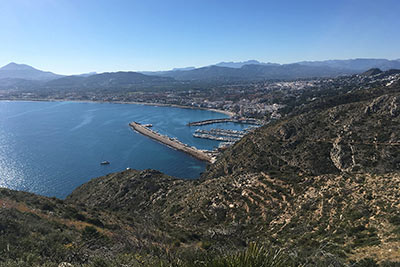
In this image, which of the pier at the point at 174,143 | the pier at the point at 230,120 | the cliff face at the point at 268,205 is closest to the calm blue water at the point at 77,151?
the pier at the point at 174,143

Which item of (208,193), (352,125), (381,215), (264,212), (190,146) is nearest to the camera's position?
(381,215)

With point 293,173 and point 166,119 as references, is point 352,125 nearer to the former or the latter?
point 293,173

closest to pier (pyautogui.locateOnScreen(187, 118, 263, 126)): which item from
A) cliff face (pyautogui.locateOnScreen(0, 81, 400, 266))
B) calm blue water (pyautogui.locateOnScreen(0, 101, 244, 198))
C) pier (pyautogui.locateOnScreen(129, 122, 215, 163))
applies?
calm blue water (pyautogui.locateOnScreen(0, 101, 244, 198))

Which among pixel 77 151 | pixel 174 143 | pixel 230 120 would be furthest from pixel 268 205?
pixel 230 120

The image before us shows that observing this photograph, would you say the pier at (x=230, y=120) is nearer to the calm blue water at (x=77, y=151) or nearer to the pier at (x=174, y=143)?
the calm blue water at (x=77, y=151)

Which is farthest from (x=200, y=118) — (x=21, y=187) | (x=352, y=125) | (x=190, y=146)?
(x=352, y=125)

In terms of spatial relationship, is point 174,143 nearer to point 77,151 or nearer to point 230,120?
point 77,151
